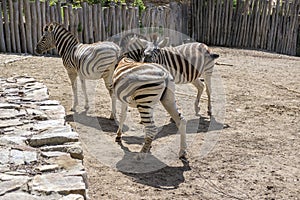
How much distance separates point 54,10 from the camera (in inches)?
447

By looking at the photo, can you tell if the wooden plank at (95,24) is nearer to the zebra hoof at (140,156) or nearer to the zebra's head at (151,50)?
the zebra's head at (151,50)

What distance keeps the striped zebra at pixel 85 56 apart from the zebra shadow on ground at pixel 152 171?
5.44ft

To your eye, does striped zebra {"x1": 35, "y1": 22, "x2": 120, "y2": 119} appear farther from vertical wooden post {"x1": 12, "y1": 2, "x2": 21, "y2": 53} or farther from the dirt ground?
vertical wooden post {"x1": 12, "y1": 2, "x2": 21, "y2": 53}

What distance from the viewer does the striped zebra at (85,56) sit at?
275 inches

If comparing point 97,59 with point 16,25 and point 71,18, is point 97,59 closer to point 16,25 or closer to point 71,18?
point 16,25

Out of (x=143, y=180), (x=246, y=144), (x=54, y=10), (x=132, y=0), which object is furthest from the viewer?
(x=132, y=0)

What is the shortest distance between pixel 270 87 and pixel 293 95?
718 mm

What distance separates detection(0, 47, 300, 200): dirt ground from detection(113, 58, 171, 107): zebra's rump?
2.84ft

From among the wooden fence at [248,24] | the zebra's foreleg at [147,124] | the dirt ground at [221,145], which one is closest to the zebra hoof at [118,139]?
the dirt ground at [221,145]

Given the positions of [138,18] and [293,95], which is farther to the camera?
[138,18]

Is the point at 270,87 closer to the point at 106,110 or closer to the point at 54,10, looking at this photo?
the point at 106,110

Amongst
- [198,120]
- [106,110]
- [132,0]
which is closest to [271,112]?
[198,120]

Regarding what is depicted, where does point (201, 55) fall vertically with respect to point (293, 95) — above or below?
above

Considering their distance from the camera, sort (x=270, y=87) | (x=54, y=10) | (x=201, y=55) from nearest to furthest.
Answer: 1. (x=201, y=55)
2. (x=270, y=87)
3. (x=54, y=10)
